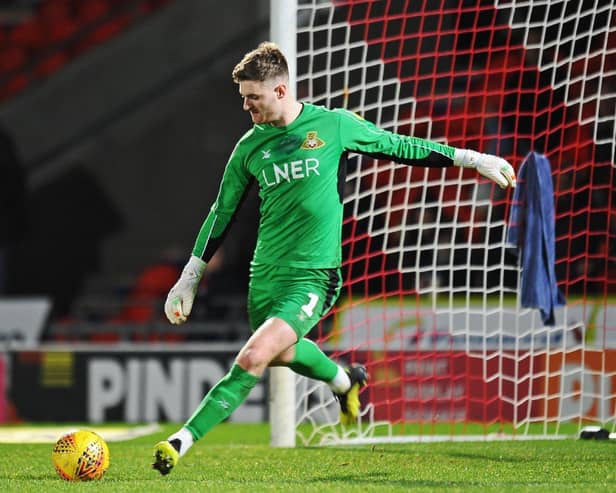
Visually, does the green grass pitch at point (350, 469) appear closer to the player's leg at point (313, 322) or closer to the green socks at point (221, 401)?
the green socks at point (221, 401)

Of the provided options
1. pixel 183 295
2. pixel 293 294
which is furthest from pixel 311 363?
pixel 183 295

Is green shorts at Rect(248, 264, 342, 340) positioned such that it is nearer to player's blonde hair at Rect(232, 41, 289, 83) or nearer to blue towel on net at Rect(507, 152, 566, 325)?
player's blonde hair at Rect(232, 41, 289, 83)

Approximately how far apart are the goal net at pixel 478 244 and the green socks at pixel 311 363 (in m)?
1.66

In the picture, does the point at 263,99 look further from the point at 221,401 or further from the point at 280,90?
the point at 221,401

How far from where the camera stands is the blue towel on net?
22.9 ft

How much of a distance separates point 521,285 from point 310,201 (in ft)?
6.44

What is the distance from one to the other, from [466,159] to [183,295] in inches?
58.0

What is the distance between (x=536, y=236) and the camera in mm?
7059

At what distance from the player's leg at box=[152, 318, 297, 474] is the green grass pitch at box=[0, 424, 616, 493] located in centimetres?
23

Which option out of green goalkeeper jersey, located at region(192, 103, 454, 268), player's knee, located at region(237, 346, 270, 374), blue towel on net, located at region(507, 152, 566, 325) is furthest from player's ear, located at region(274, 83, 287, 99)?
blue towel on net, located at region(507, 152, 566, 325)

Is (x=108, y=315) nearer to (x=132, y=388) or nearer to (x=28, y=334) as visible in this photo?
(x=28, y=334)

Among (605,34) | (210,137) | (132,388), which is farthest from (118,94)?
(605,34)

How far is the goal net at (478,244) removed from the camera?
7742 mm

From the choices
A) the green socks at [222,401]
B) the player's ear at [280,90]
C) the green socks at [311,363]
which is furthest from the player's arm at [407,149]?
the green socks at [222,401]
